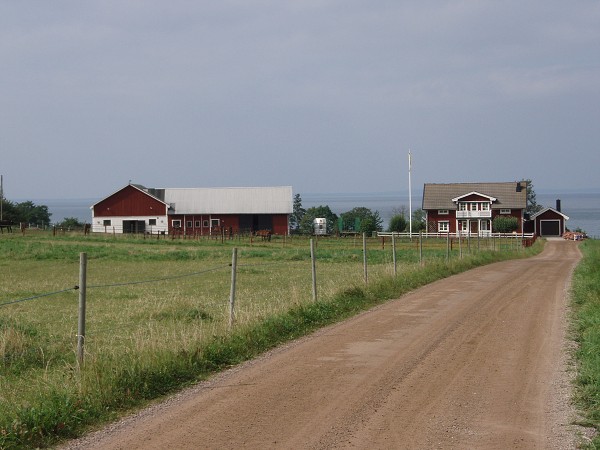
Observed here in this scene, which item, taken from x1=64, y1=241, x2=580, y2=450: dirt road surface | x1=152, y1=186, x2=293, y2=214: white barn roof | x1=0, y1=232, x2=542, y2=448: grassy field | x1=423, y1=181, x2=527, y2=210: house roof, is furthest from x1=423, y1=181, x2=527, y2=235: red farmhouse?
x1=64, y1=241, x2=580, y2=450: dirt road surface

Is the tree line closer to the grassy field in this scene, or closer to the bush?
the bush

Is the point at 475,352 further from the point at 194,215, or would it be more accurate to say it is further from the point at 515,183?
the point at 515,183

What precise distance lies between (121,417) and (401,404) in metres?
3.05

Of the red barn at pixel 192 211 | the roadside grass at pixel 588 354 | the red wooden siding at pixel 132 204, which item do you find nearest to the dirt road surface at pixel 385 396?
the roadside grass at pixel 588 354

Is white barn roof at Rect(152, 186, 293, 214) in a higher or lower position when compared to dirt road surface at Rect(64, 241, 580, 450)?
higher

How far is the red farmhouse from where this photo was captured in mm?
86188

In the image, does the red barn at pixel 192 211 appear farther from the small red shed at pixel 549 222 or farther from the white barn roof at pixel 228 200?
the small red shed at pixel 549 222

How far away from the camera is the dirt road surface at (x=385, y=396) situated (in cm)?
733

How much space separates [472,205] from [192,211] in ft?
103

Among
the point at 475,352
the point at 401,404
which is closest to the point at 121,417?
the point at 401,404

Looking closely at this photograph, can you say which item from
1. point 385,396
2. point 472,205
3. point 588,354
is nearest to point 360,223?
point 472,205

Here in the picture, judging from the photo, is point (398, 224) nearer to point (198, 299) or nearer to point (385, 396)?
point (198, 299)

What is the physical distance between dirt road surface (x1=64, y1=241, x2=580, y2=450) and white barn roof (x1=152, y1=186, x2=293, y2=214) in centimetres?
6833

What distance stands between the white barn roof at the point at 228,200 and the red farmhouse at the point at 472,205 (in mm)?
17437
